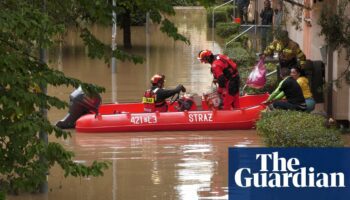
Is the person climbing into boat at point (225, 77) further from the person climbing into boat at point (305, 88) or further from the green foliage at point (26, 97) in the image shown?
the green foliage at point (26, 97)

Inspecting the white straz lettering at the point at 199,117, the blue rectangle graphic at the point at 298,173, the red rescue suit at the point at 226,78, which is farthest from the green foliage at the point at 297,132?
the red rescue suit at the point at 226,78

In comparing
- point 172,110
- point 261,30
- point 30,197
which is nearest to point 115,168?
point 30,197

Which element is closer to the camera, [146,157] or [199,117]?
[146,157]

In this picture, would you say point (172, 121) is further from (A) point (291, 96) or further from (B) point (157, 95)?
(A) point (291, 96)

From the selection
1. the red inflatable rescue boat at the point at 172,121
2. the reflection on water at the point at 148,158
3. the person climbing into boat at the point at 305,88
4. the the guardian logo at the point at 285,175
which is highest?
the person climbing into boat at the point at 305,88

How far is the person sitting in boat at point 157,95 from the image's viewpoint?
54.6ft

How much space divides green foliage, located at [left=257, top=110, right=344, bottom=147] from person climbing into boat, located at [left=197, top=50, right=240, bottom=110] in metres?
4.09

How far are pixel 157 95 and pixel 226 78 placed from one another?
56.0 inches

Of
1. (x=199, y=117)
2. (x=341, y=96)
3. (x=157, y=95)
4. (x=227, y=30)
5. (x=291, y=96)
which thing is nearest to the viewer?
(x=291, y=96)

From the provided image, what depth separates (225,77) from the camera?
55.3 feet

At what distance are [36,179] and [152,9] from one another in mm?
2111

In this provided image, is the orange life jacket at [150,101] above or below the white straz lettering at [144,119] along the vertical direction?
above

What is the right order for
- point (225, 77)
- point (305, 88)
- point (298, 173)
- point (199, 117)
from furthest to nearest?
point (225, 77), point (199, 117), point (305, 88), point (298, 173)

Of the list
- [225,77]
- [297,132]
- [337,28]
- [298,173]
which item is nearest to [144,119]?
[225,77]
